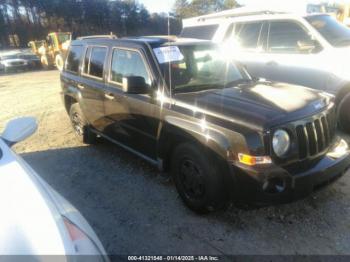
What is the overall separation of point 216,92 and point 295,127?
96 centimetres

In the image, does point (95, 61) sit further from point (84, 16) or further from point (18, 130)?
point (84, 16)

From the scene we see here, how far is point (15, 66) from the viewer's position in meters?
24.2

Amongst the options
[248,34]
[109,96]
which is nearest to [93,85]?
[109,96]

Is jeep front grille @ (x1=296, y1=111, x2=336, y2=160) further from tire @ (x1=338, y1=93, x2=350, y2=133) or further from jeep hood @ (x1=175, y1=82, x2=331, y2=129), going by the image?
tire @ (x1=338, y1=93, x2=350, y2=133)

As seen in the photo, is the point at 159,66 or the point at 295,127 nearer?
the point at 295,127

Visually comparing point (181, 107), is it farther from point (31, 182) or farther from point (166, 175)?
point (31, 182)

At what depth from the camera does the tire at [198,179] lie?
2963 millimetres

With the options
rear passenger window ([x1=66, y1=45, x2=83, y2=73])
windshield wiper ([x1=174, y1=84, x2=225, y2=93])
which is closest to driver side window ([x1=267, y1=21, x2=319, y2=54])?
windshield wiper ([x1=174, y1=84, x2=225, y2=93])

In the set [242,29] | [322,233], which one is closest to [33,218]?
[322,233]

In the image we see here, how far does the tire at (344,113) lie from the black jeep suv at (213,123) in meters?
1.81

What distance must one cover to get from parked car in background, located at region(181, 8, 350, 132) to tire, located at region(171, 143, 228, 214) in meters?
3.16

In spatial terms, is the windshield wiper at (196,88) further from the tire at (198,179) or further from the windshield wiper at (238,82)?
the tire at (198,179)

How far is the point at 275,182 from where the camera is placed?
2.74m

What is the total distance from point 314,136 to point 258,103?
0.59 m
